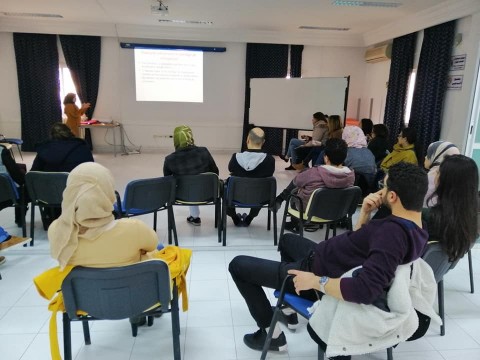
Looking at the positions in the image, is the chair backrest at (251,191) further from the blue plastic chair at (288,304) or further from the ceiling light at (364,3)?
the ceiling light at (364,3)

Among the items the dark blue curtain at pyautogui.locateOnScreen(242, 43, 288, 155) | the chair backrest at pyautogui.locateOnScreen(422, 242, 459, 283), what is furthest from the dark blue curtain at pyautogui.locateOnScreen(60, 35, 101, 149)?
the chair backrest at pyautogui.locateOnScreen(422, 242, 459, 283)

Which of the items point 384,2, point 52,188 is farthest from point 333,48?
point 52,188

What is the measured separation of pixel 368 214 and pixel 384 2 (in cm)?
402

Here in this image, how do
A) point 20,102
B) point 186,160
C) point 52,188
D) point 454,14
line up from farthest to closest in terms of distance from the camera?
1. point 20,102
2. point 454,14
3. point 186,160
4. point 52,188

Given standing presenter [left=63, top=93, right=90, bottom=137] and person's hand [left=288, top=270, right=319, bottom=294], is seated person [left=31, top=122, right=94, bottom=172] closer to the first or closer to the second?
person's hand [left=288, top=270, right=319, bottom=294]

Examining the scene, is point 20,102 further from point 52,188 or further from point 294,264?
point 294,264

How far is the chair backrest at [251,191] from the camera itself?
297 centimetres

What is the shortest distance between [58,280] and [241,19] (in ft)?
18.1

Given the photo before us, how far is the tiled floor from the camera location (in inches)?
71.2

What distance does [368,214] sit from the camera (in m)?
1.73

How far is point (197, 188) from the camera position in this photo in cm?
302

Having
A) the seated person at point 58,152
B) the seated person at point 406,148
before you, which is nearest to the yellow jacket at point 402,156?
the seated person at point 406,148

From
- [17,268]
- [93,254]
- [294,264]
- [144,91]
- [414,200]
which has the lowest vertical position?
[17,268]

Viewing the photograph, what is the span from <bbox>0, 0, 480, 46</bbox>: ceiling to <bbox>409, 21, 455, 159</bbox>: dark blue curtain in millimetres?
209
